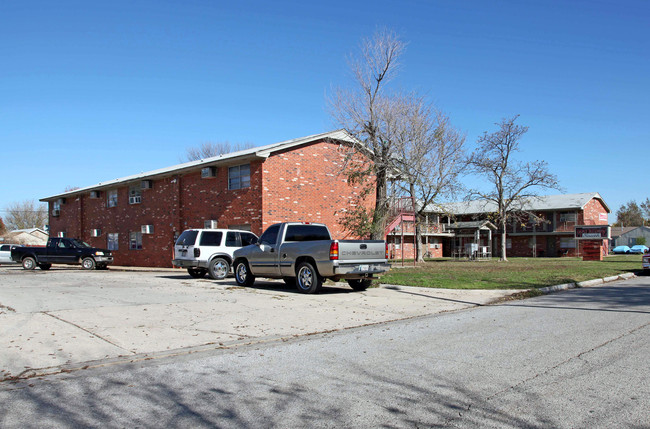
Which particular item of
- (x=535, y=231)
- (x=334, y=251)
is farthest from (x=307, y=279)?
(x=535, y=231)

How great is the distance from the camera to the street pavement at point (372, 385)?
165 inches

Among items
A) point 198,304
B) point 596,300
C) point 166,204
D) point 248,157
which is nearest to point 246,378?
point 198,304

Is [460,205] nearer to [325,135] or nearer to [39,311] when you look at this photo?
[325,135]

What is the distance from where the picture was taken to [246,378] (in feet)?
17.9

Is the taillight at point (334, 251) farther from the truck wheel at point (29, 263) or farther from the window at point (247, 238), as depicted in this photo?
the truck wheel at point (29, 263)

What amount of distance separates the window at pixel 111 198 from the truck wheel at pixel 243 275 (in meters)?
21.6

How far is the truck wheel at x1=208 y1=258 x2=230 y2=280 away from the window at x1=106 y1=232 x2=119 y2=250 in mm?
18226

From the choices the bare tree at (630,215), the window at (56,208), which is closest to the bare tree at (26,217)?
the window at (56,208)

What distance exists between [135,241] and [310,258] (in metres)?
21.7

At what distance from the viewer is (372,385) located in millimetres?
5133

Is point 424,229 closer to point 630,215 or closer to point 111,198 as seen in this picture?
point 111,198

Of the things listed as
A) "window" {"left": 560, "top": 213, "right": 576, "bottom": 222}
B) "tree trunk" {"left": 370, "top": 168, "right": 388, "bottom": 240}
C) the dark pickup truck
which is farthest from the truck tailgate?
"window" {"left": 560, "top": 213, "right": 576, "bottom": 222}

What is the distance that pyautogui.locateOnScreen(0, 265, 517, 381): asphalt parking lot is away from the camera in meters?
6.78

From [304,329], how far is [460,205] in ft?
197
